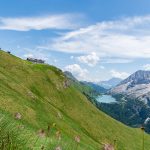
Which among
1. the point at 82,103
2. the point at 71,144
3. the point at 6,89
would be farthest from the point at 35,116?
the point at 71,144

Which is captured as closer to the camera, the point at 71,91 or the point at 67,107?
the point at 67,107

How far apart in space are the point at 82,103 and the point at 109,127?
10.9m

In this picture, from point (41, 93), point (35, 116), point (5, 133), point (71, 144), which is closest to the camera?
point (5, 133)

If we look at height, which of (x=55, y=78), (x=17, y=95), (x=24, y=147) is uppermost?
(x=55, y=78)

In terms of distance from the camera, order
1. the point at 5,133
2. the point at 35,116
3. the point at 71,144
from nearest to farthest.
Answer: the point at 5,133, the point at 71,144, the point at 35,116

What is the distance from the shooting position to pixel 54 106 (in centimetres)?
9869

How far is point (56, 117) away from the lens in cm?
8694

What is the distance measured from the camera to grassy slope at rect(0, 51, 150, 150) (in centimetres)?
7506

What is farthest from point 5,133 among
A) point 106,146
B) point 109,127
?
point 109,127

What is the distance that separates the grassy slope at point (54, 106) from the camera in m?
75.1

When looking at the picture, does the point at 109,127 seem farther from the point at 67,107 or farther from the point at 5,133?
the point at 5,133

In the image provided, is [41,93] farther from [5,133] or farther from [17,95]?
[5,133]

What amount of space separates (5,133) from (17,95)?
7183 centimetres

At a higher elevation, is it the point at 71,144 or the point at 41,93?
the point at 41,93
